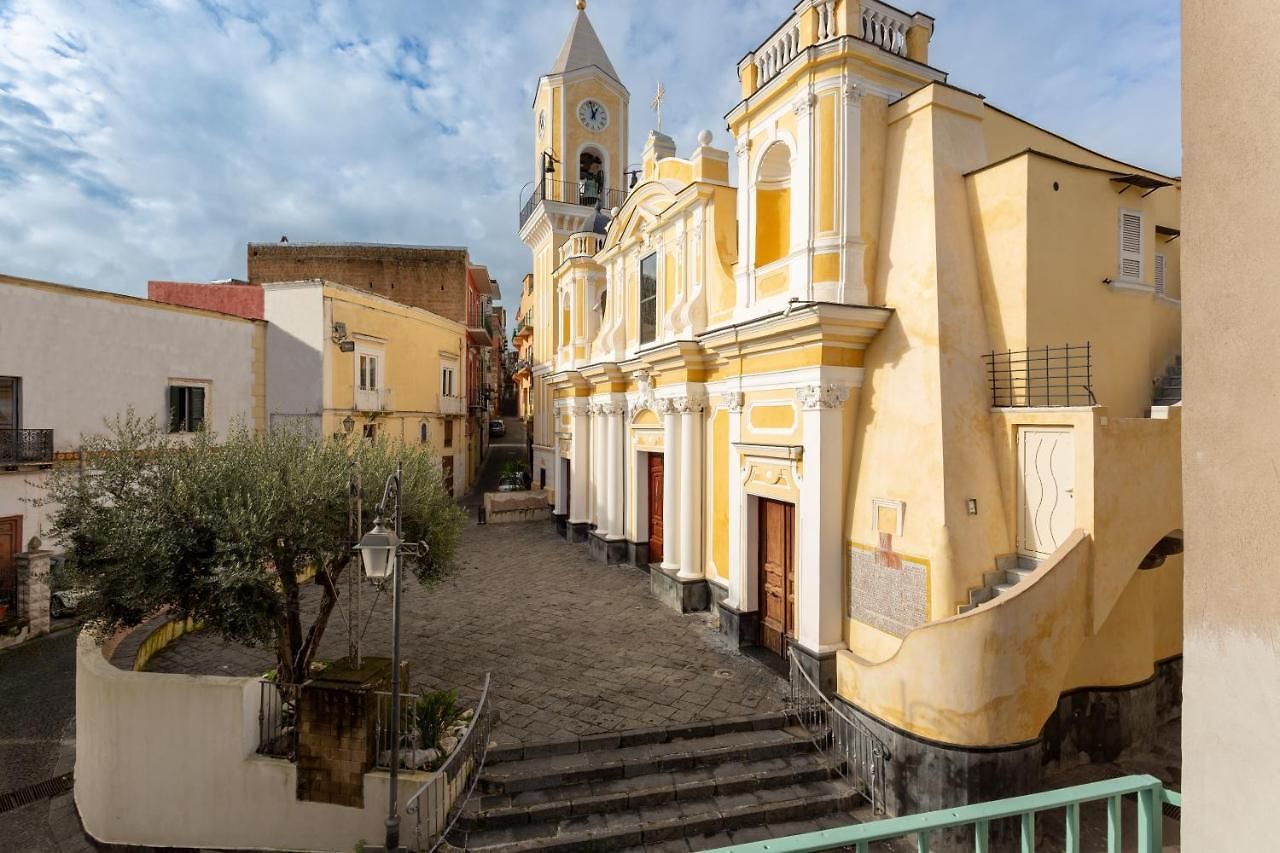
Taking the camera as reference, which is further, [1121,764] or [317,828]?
[1121,764]

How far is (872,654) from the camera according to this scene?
8227mm

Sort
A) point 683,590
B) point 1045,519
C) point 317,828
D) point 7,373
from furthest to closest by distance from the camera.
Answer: point 7,373, point 683,590, point 1045,519, point 317,828

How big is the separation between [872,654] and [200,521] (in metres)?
8.07

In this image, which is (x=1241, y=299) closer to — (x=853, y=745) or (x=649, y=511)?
(x=853, y=745)

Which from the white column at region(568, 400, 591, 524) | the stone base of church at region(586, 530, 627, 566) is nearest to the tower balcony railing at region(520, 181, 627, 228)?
the white column at region(568, 400, 591, 524)

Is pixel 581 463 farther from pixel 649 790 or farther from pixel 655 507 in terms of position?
pixel 649 790

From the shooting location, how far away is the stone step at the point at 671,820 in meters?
6.28

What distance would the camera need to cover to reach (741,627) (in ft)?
33.4

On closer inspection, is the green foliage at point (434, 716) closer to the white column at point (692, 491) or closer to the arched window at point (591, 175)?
the white column at point (692, 491)

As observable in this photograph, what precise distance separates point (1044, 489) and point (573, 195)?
18962mm

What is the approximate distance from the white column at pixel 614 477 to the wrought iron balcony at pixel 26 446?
39.7 feet

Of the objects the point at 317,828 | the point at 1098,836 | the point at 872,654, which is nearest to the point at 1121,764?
the point at 1098,836

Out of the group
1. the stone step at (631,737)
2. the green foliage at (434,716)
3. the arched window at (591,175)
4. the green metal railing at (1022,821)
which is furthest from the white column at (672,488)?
the arched window at (591,175)

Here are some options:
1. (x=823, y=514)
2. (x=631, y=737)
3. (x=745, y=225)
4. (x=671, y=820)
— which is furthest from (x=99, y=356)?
(x=823, y=514)
